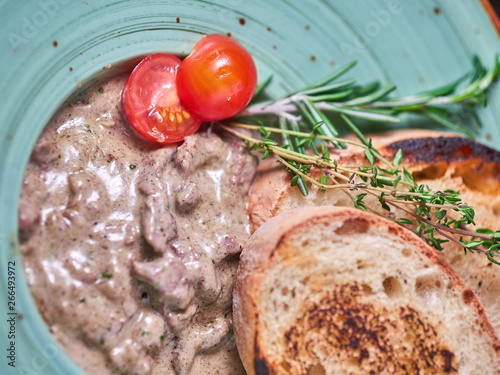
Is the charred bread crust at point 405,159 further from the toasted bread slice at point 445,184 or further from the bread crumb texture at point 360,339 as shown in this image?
the bread crumb texture at point 360,339

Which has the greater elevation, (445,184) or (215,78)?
(215,78)

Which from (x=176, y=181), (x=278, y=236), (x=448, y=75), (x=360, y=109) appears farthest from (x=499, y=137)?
(x=176, y=181)

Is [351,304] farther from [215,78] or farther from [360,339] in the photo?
[215,78]

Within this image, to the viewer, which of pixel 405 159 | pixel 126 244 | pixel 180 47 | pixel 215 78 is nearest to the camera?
pixel 126 244

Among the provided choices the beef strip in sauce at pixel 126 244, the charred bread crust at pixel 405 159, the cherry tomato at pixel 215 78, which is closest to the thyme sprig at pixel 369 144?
the charred bread crust at pixel 405 159

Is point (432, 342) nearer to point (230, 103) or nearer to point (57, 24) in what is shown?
point (230, 103)

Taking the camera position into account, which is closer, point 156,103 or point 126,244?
point 126,244

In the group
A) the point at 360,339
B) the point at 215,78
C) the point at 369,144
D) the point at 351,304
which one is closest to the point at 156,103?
the point at 215,78

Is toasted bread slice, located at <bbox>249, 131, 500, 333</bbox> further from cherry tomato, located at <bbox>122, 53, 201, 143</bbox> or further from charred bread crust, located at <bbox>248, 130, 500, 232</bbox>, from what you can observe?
cherry tomato, located at <bbox>122, 53, 201, 143</bbox>
